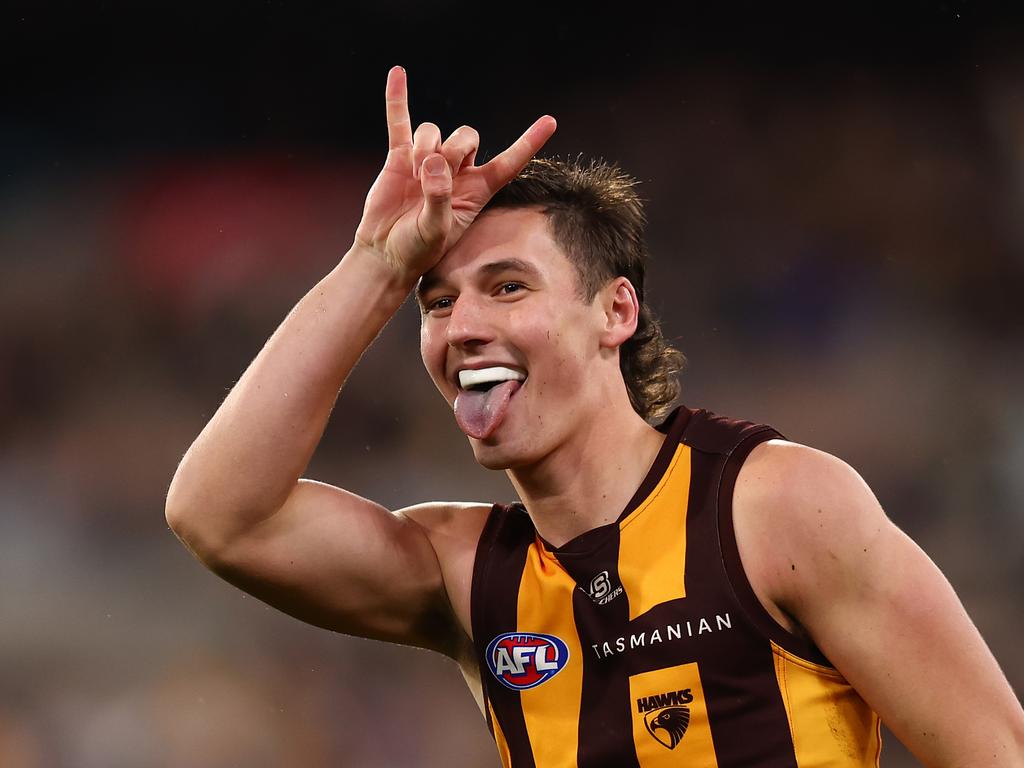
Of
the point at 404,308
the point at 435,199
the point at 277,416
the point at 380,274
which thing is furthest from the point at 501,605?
the point at 404,308

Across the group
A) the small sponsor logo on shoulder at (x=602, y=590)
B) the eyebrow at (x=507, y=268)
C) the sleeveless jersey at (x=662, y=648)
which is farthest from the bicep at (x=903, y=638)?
the eyebrow at (x=507, y=268)

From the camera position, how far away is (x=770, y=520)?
2.12 metres

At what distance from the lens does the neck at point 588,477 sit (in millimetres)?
2383

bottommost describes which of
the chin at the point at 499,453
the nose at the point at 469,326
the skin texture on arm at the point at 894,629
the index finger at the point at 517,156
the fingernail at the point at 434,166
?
the skin texture on arm at the point at 894,629

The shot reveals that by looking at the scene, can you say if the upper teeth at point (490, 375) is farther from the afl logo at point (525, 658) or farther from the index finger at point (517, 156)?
the afl logo at point (525, 658)

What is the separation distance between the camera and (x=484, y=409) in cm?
232

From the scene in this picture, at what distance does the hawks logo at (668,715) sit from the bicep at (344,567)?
0.54m

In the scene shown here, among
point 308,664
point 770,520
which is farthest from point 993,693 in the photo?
point 308,664

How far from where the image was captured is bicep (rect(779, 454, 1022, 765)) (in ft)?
6.50

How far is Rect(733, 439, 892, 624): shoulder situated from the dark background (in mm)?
3379

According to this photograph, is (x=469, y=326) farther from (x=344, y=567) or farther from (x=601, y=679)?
(x=601, y=679)

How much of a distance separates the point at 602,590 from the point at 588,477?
225mm

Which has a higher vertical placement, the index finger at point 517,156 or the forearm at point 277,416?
the index finger at point 517,156

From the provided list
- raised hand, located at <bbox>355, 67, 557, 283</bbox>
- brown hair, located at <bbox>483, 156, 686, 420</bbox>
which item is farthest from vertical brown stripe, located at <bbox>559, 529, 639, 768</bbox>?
raised hand, located at <bbox>355, 67, 557, 283</bbox>
